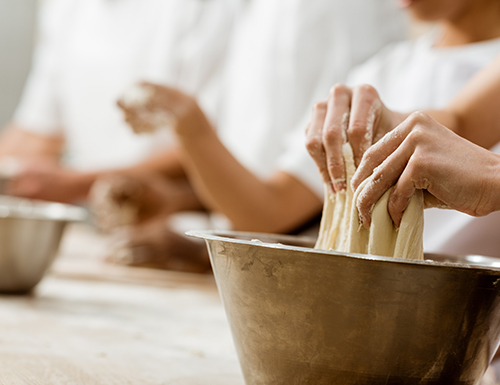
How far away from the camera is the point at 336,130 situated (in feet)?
1.53

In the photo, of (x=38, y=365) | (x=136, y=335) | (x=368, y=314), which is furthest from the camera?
(x=136, y=335)

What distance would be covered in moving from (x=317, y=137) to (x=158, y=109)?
686mm

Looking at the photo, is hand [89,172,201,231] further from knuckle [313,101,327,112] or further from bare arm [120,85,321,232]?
knuckle [313,101,327,112]

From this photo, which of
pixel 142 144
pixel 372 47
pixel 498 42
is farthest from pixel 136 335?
pixel 142 144

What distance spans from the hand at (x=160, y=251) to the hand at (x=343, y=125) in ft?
2.67

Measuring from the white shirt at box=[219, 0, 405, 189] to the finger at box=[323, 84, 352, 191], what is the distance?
0.81m

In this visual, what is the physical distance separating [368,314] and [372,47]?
4.15 feet

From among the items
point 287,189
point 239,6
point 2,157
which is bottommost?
point 2,157

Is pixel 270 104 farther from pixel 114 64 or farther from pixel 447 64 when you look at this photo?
pixel 114 64

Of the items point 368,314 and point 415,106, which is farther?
point 415,106

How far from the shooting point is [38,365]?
0.49 metres

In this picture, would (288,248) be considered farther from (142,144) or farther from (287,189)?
(142,144)

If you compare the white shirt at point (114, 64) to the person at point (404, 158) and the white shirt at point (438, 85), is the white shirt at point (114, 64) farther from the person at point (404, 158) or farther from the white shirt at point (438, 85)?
the person at point (404, 158)

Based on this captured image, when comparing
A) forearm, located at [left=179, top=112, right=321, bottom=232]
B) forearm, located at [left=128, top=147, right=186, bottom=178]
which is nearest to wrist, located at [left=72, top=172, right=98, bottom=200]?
forearm, located at [left=128, top=147, right=186, bottom=178]
